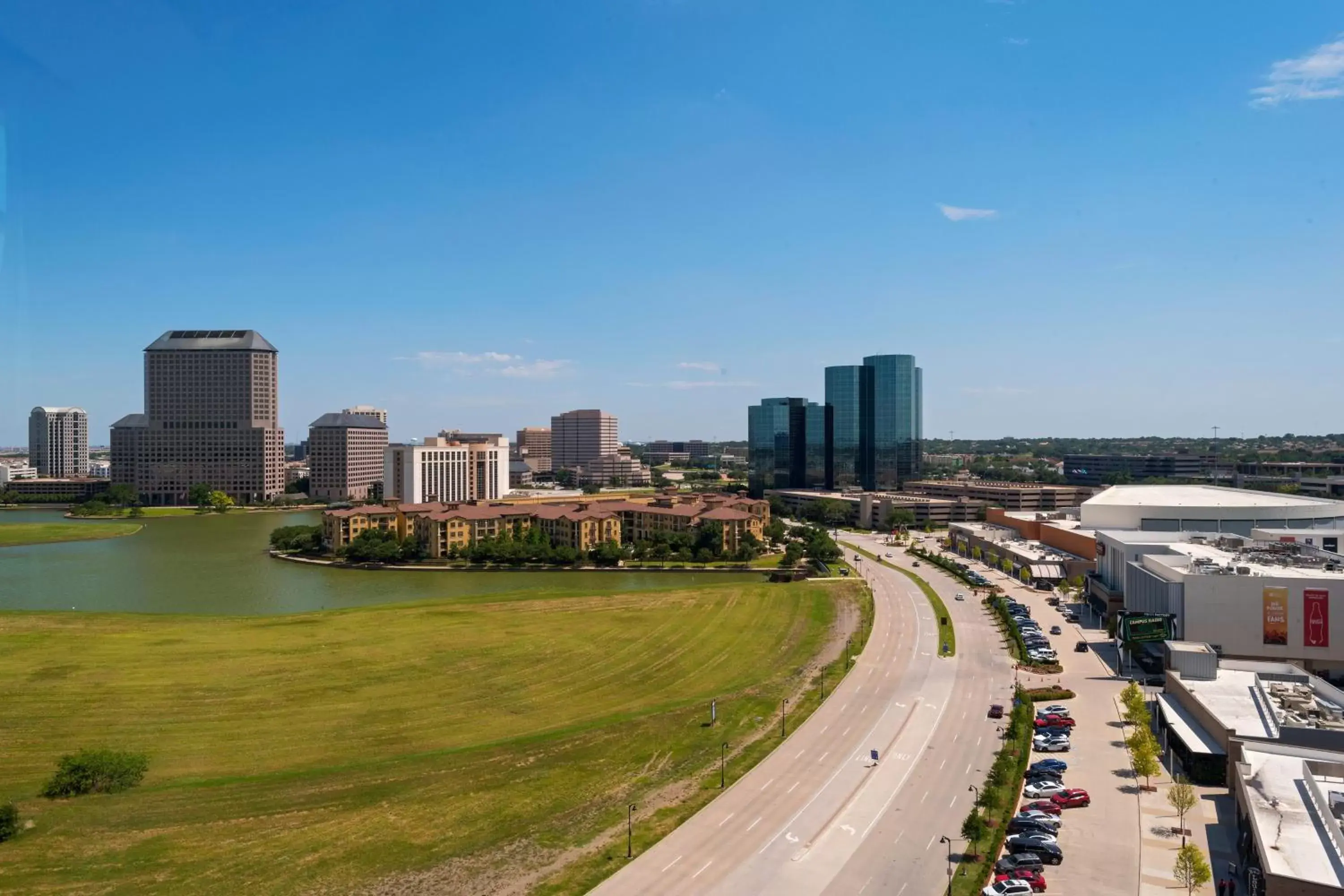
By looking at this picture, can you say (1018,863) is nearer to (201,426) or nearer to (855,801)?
(855,801)

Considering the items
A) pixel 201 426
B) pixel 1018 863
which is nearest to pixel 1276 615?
pixel 1018 863

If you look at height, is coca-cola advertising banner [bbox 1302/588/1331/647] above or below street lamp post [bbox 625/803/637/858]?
above

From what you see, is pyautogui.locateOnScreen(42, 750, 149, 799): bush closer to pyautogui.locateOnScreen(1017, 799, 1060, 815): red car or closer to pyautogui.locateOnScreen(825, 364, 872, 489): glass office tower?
pyautogui.locateOnScreen(1017, 799, 1060, 815): red car


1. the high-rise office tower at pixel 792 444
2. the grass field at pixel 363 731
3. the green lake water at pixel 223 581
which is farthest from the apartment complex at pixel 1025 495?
the grass field at pixel 363 731

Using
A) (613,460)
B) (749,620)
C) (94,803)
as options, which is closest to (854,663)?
(749,620)

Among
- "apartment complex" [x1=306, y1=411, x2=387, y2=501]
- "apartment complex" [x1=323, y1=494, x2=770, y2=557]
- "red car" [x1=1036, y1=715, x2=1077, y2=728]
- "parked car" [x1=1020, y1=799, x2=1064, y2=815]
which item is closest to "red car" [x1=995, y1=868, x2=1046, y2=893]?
"parked car" [x1=1020, y1=799, x2=1064, y2=815]

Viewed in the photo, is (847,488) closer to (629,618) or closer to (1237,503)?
(1237,503)
